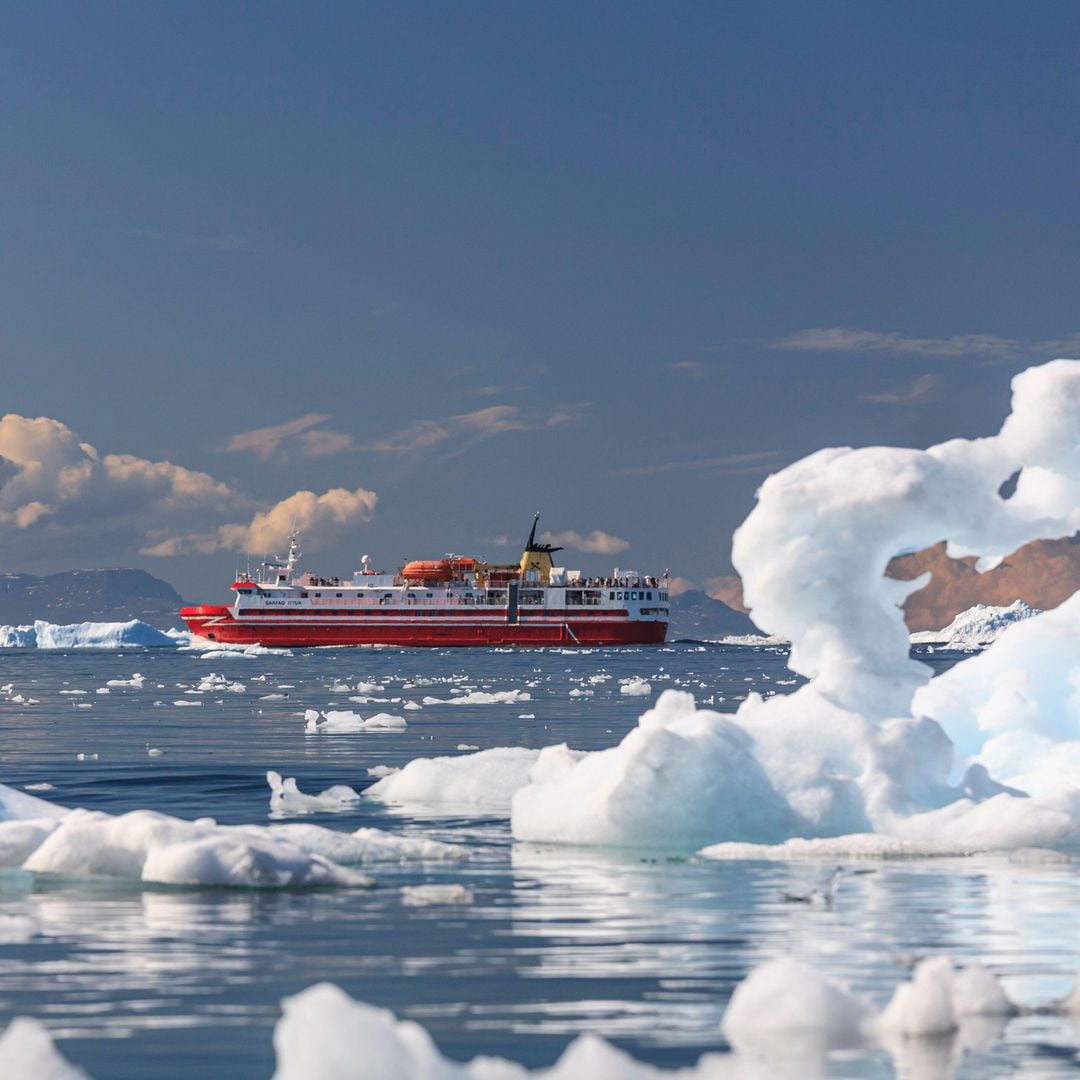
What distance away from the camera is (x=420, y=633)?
384 feet

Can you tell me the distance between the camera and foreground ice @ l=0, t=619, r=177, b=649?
143 metres

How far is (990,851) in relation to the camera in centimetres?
1257

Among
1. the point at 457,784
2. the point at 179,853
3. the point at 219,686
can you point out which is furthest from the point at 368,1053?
the point at 219,686

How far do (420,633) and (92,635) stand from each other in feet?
135

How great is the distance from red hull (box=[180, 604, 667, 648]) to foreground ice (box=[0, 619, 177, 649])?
2453cm

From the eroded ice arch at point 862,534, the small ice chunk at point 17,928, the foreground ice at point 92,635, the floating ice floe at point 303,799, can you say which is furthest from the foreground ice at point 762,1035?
the foreground ice at point 92,635

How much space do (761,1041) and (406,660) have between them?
8010 cm

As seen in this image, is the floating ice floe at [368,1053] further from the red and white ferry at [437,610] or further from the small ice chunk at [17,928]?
the red and white ferry at [437,610]

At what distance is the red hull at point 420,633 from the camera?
4587 inches

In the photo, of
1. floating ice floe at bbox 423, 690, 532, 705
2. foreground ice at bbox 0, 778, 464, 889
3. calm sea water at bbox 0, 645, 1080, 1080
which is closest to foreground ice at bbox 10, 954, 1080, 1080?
calm sea water at bbox 0, 645, 1080, 1080

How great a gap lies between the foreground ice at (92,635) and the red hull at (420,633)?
24529 mm

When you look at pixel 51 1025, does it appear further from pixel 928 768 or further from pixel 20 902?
pixel 928 768

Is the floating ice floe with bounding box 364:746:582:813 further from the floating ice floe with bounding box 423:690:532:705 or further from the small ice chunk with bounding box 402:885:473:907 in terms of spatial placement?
the floating ice floe with bounding box 423:690:532:705

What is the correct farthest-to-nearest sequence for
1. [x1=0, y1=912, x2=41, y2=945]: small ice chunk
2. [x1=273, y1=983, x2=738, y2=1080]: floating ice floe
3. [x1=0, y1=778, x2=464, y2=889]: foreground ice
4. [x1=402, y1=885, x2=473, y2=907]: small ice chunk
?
[x1=0, y1=778, x2=464, y2=889]: foreground ice → [x1=402, y1=885, x2=473, y2=907]: small ice chunk → [x1=0, y1=912, x2=41, y2=945]: small ice chunk → [x1=273, y1=983, x2=738, y2=1080]: floating ice floe
